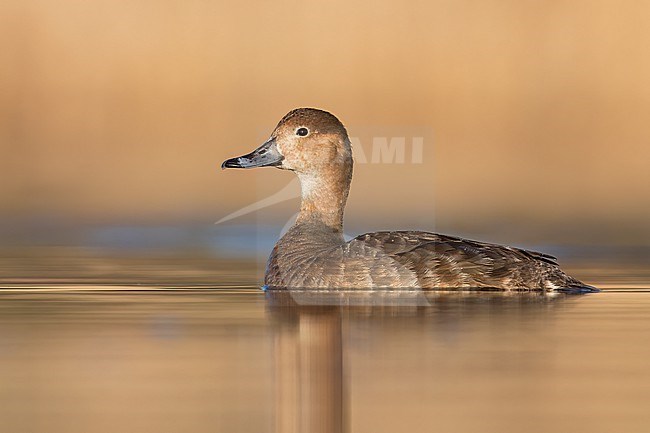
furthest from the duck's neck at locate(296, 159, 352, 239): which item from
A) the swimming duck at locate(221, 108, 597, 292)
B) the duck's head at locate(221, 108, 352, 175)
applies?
the swimming duck at locate(221, 108, 597, 292)

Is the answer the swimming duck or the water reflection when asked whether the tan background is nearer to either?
the swimming duck

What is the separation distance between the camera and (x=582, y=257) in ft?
47.6

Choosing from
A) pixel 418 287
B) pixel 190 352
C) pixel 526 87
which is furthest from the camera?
pixel 526 87

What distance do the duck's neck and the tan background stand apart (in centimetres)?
631

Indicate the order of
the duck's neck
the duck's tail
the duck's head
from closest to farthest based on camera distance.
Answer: the duck's tail < the duck's head < the duck's neck

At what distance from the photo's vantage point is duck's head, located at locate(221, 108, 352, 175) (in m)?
12.3

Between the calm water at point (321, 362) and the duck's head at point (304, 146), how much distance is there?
4.15 feet

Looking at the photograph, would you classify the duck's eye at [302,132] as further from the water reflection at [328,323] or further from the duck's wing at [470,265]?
the water reflection at [328,323]

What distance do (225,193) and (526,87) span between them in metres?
4.93

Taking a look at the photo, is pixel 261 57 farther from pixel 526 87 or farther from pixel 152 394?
pixel 152 394

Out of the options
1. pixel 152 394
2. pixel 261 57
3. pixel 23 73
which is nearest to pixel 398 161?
pixel 261 57

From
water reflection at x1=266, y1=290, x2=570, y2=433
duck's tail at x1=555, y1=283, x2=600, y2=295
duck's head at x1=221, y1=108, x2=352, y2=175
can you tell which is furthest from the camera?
duck's head at x1=221, y1=108, x2=352, y2=175

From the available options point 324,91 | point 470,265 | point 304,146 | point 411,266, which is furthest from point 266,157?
point 324,91

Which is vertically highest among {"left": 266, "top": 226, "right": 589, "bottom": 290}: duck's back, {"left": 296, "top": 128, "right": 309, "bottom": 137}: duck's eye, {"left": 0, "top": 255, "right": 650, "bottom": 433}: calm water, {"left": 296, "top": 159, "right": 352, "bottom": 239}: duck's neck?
{"left": 296, "top": 128, "right": 309, "bottom": 137}: duck's eye
